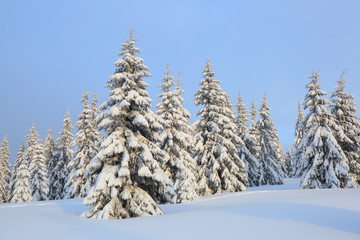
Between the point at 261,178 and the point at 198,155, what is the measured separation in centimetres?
1908

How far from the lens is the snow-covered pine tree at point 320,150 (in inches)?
898

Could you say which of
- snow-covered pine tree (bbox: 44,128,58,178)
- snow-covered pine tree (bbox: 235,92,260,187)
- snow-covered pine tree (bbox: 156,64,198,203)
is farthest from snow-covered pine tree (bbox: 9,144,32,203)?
snow-covered pine tree (bbox: 235,92,260,187)

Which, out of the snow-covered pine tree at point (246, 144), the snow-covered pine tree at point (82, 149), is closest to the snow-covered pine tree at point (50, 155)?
the snow-covered pine tree at point (82, 149)

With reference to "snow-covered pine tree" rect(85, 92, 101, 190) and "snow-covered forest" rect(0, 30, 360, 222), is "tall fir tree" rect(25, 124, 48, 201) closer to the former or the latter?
"snow-covered forest" rect(0, 30, 360, 222)

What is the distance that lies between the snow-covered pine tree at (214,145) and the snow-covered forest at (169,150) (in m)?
0.10

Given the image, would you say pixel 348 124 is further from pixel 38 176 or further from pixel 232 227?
pixel 38 176

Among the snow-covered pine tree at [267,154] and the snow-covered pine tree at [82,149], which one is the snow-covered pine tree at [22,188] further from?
the snow-covered pine tree at [267,154]

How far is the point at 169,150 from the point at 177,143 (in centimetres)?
98

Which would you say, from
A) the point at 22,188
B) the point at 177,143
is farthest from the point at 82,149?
the point at 177,143

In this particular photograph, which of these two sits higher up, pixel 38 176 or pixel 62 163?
pixel 62 163

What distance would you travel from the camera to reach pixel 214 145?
25609 millimetres

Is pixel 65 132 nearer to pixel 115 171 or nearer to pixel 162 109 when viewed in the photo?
pixel 162 109

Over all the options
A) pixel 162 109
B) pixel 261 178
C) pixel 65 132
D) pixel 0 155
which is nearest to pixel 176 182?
pixel 162 109

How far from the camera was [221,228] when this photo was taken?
9.02m
